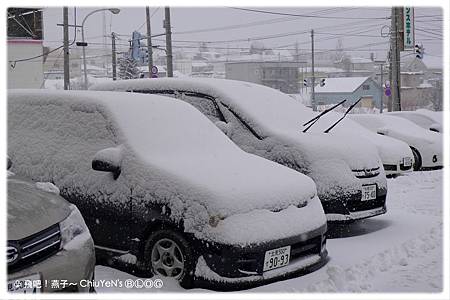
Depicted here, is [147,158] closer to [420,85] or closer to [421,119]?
[421,119]

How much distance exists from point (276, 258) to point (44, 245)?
175 centimetres

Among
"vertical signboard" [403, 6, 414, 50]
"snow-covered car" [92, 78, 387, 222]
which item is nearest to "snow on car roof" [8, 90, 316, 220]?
"snow-covered car" [92, 78, 387, 222]

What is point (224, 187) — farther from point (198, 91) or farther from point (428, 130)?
point (428, 130)

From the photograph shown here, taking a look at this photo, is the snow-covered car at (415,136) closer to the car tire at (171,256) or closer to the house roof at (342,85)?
the car tire at (171,256)

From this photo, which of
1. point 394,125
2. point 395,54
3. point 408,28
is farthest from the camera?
point 408,28

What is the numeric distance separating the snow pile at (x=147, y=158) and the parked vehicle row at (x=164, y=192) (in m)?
0.01

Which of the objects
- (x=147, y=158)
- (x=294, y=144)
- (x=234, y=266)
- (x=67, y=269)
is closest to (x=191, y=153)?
(x=147, y=158)

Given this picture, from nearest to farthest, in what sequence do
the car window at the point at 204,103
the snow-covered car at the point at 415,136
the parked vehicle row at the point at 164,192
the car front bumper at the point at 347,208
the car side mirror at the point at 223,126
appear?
the parked vehicle row at the point at 164,192
the car front bumper at the point at 347,208
the car side mirror at the point at 223,126
the car window at the point at 204,103
the snow-covered car at the point at 415,136

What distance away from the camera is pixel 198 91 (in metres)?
6.73

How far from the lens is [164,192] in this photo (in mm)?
4168

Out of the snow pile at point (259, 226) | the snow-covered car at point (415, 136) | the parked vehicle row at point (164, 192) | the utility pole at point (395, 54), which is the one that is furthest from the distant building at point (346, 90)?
the snow pile at point (259, 226)

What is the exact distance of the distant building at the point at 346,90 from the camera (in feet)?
248
